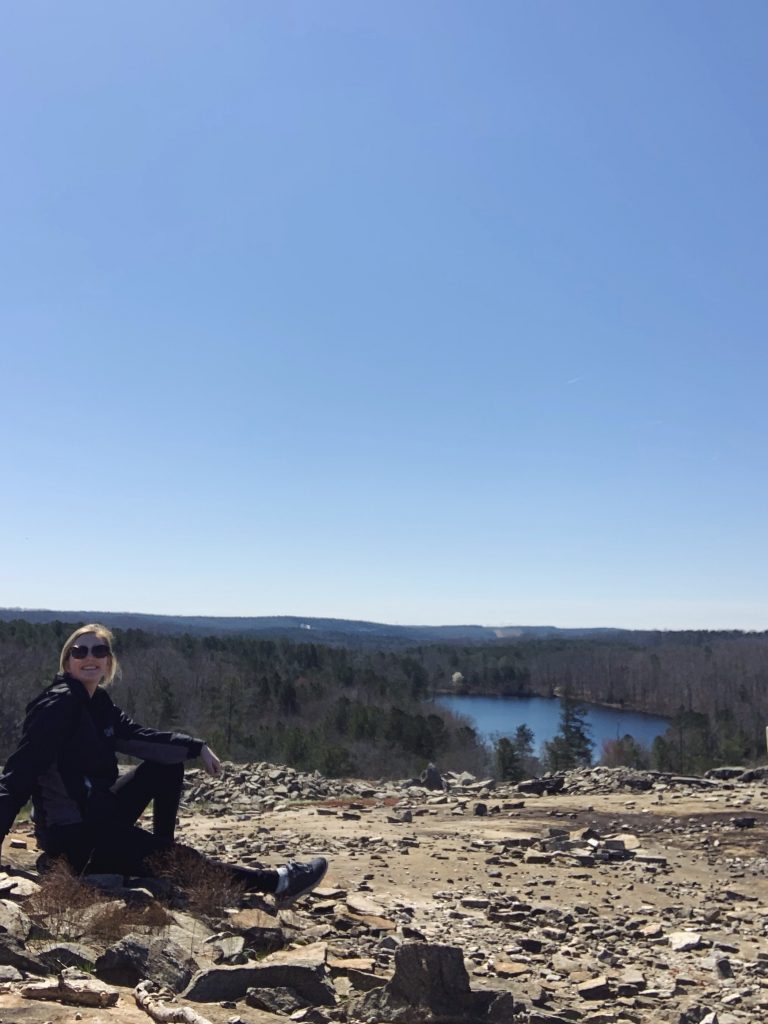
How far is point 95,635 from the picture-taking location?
5027 millimetres

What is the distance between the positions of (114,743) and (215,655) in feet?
238

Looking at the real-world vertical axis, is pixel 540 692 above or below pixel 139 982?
below

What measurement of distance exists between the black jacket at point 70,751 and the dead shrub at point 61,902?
1.16 feet

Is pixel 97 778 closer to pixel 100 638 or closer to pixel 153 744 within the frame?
pixel 153 744

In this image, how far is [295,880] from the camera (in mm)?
5078

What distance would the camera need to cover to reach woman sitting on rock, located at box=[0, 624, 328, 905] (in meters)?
4.52

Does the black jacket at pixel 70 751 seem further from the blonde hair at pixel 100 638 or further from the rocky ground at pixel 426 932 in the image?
the rocky ground at pixel 426 932

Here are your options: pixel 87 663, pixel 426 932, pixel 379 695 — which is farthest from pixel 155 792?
pixel 379 695

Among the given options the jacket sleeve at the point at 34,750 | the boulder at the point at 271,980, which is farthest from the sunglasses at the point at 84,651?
the boulder at the point at 271,980

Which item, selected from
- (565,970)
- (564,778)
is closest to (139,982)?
(565,970)

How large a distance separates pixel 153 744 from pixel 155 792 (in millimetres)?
307

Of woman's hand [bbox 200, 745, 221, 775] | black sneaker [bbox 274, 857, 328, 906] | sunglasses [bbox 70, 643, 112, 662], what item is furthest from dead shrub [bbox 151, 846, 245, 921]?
sunglasses [bbox 70, 643, 112, 662]

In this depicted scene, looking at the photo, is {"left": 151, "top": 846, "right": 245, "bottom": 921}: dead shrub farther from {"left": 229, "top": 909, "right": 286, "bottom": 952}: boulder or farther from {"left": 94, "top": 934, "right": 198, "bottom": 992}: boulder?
{"left": 94, "top": 934, "right": 198, "bottom": 992}: boulder

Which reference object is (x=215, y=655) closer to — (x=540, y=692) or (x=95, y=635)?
(x=540, y=692)
